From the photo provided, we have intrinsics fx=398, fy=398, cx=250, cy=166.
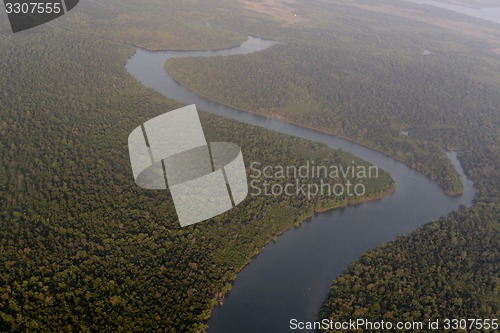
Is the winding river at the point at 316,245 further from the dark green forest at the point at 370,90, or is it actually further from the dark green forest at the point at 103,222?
the dark green forest at the point at 370,90

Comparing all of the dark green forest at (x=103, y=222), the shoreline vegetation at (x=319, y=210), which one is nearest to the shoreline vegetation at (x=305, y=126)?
the shoreline vegetation at (x=319, y=210)

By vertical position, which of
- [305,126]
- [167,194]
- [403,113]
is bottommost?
[167,194]

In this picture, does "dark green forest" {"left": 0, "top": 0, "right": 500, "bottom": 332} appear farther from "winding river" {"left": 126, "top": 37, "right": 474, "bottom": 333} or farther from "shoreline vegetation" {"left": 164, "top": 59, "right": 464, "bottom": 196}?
"winding river" {"left": 126, "top": 37, "right": 474, "bottom": 333}

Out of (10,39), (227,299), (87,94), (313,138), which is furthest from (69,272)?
(10,39)

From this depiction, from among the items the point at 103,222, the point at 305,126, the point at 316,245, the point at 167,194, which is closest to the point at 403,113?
the point at 305,126

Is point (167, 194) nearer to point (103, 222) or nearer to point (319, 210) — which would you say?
point (103, 222)

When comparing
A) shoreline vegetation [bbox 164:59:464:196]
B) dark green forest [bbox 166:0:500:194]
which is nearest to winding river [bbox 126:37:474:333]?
shoreline vegetation [bbox 164:59:464:196]
